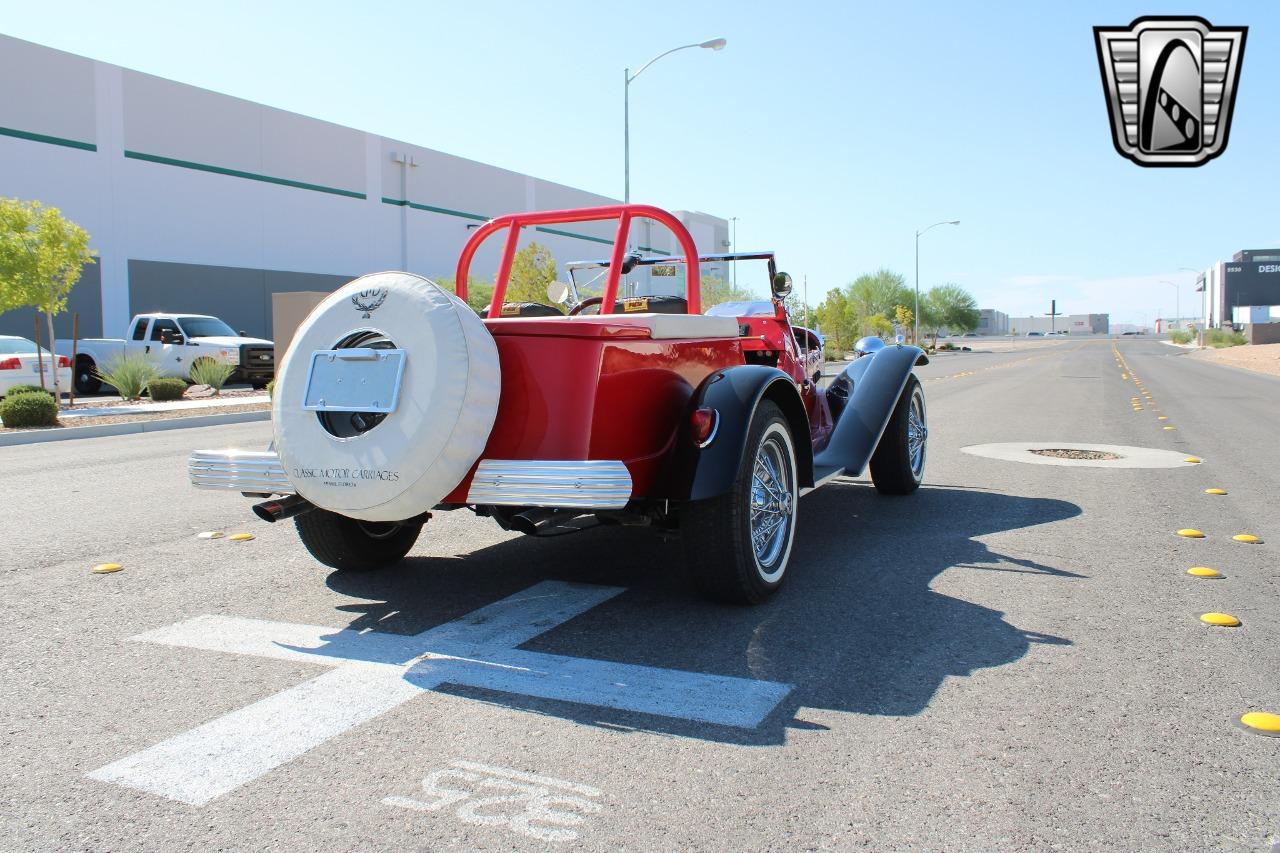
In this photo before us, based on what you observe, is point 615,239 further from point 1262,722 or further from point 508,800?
point 1262,722

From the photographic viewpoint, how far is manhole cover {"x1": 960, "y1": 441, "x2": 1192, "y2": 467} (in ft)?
29.3

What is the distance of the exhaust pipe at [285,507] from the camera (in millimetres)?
4062

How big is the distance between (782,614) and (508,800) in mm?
1860

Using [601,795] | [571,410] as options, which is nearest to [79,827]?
[601,795]

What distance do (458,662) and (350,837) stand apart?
1242 millimetres

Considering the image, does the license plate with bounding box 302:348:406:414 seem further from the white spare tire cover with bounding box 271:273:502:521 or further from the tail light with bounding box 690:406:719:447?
the tail light with bounding box 690:406:719:447

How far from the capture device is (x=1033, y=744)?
283 cm

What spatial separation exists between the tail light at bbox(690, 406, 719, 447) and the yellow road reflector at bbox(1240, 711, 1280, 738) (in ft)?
6.65

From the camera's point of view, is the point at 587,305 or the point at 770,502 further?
the point at 587,305

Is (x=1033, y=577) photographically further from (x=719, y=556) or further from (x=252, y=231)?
(x=252, y=231)

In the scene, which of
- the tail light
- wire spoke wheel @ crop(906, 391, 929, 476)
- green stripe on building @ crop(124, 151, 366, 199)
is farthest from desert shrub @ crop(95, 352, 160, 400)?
the tail light

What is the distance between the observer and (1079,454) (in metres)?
9.54

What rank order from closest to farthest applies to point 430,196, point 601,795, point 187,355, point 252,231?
1. point 601,795
2. point 187,355
3. point 252,231
4. point 430,196

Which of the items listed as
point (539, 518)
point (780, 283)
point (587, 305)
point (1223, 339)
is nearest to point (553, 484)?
point (539, 518)
